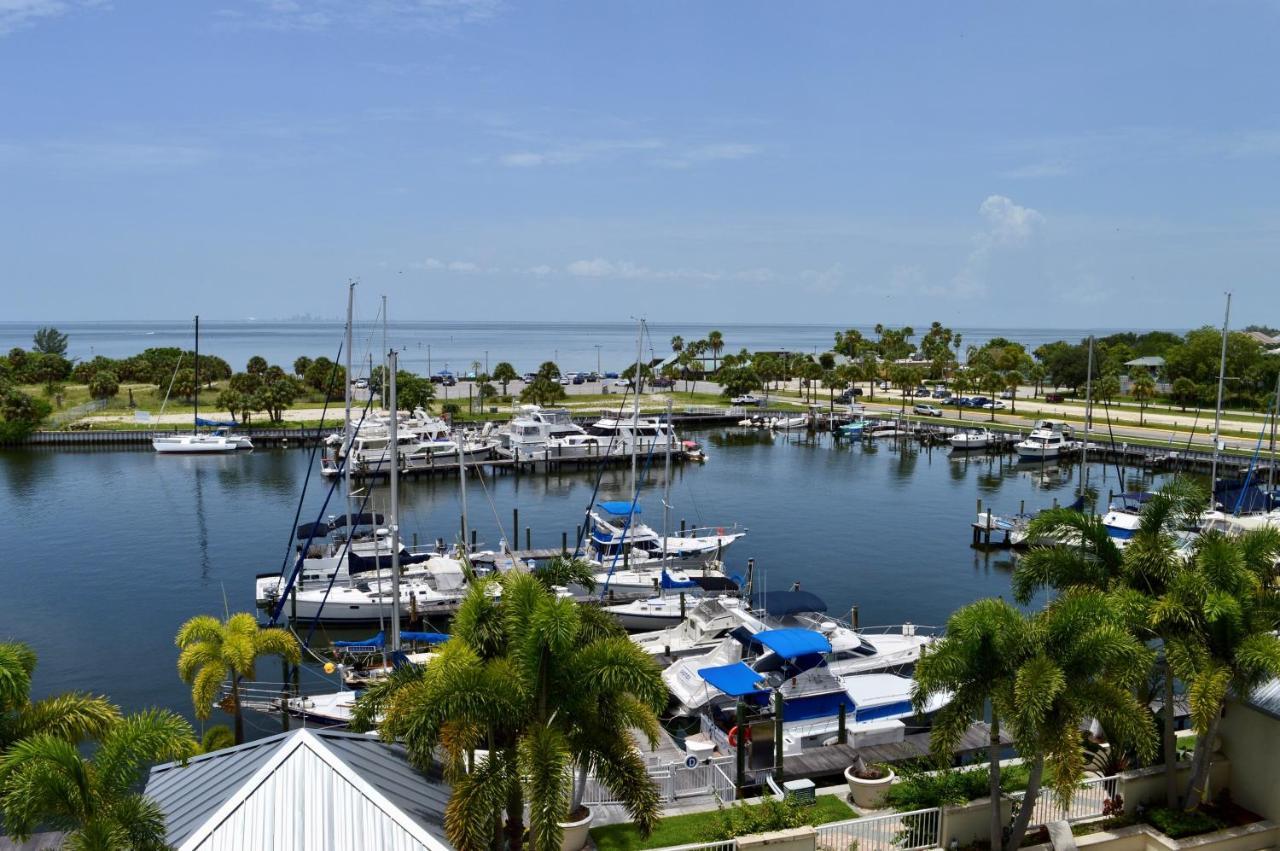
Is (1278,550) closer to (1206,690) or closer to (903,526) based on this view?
(1206,690)

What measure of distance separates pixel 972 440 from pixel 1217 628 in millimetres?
76604

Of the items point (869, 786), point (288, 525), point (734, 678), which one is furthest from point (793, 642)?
point (288, 525)

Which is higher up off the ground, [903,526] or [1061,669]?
[1061,669]

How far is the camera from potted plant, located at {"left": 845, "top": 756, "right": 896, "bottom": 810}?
64.0ft

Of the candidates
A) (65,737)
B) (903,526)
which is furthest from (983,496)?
(65,737)

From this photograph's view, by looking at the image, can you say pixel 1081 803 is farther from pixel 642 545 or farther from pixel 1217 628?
pixel 642 545

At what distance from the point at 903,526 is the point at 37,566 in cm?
4855

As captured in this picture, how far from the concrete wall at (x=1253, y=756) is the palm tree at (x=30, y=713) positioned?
2013 centimetres

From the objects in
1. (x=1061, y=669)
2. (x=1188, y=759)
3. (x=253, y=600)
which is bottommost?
(x=253, y=600)

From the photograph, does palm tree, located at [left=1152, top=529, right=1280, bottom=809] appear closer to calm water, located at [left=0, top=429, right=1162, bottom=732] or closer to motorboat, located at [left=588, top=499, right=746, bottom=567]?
calm water, located at [left=0, top=429, right=1162, bottom=732]

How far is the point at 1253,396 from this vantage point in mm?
110000

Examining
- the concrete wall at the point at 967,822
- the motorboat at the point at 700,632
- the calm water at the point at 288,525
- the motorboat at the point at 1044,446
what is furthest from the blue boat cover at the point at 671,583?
the motorboat at the point at 1044,446

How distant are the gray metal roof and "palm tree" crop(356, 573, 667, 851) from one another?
11698 mm

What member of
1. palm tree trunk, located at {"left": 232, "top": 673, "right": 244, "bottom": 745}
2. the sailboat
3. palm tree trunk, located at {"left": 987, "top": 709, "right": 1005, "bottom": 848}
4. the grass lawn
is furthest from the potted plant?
the sailboat
